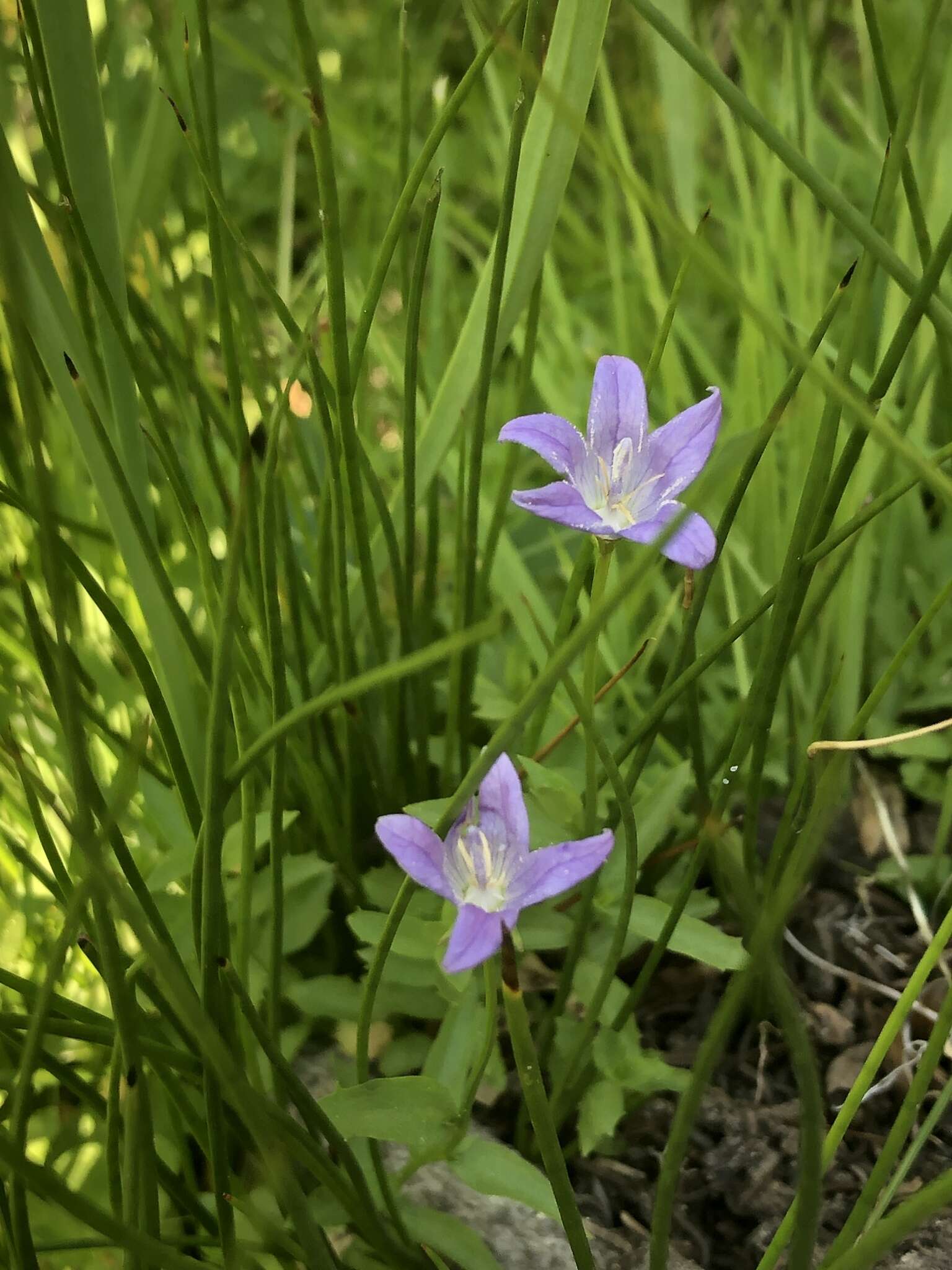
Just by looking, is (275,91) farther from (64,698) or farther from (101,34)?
(64,698)

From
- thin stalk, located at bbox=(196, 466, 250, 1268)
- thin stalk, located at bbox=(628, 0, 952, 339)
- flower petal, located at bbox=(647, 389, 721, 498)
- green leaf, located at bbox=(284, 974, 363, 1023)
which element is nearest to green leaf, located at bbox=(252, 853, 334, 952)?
green leaf, located at bbox=(284, 974, 363, 1023)

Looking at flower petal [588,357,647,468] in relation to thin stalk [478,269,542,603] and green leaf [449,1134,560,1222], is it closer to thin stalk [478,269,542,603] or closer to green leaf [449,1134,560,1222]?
thin stalk [478,269,542,603]

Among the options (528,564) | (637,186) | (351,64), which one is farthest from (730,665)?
(351,64)

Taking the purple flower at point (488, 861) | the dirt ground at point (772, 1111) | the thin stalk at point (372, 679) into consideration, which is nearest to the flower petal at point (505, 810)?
the purple flower at point (488, 861)

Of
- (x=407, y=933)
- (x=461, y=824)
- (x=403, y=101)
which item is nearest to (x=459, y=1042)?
(x=407, y=933)

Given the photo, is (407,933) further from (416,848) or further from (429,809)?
(416,848)

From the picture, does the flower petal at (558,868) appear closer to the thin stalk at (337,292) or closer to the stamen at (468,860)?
the stamen at (468,860)
